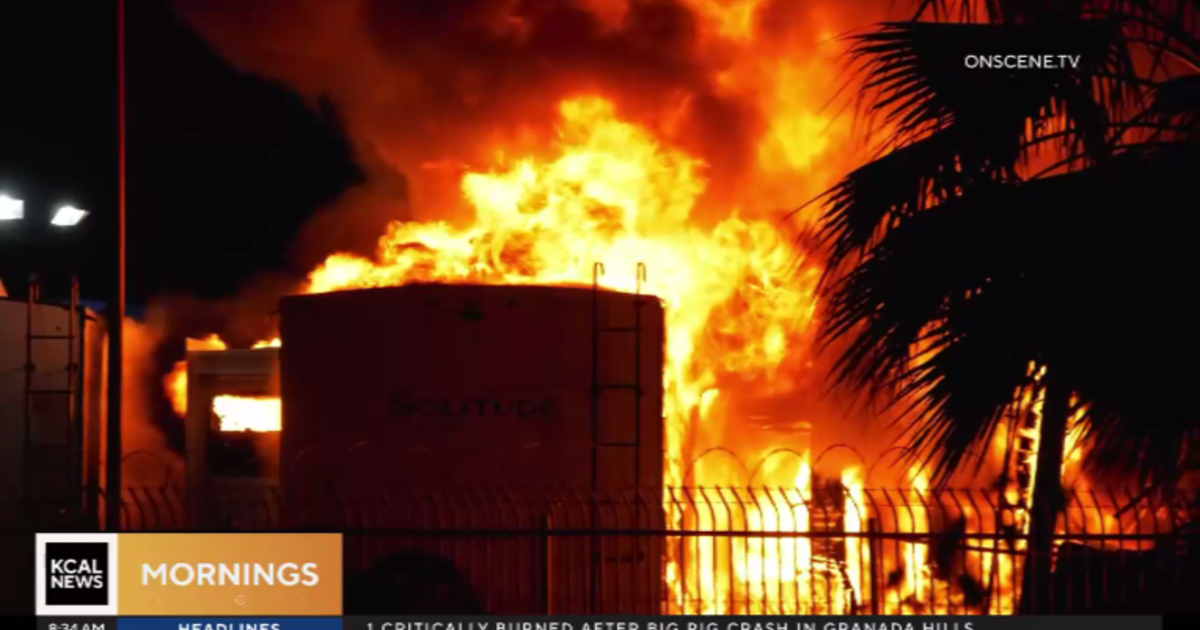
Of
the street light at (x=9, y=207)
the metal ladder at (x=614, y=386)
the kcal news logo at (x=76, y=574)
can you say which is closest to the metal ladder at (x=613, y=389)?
the metal ladder at (x=614, y=386)

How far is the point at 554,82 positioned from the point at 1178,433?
1335 centimetres

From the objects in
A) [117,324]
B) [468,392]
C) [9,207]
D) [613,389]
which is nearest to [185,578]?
[468,392]

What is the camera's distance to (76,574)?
8.26 metres

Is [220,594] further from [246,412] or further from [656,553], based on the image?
[246,412]

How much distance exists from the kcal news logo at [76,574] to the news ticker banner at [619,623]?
0.09 meters

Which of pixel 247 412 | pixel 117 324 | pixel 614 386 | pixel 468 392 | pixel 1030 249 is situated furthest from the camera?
pixel 247 412

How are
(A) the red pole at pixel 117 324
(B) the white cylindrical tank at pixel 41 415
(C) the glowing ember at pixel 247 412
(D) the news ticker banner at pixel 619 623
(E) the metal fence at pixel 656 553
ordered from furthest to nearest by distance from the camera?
(C) the glowing ember at pixel 247 412 → (A) the red pole at pixel 117 324 → (B) the white cylindrical tank at pixel 41 415 → (E) the metal fence at pixel 656 553 → (D) the news ticker banner at pixel 619 623

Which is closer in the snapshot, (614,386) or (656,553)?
(614,386)

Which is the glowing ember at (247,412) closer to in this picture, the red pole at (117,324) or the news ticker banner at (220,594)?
the red pole at (117,324)

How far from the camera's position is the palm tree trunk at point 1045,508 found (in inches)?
330

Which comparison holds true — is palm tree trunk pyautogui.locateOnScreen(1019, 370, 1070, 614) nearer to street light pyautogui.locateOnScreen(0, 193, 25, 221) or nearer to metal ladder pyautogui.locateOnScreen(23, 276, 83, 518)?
metal ladder pyautogui.locateOnScreen(23, 276, 83, 518)

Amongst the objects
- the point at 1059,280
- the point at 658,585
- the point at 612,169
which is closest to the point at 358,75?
the point at 612,169

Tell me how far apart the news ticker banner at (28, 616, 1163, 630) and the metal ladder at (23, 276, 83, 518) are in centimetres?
452

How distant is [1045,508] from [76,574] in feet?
18.8
